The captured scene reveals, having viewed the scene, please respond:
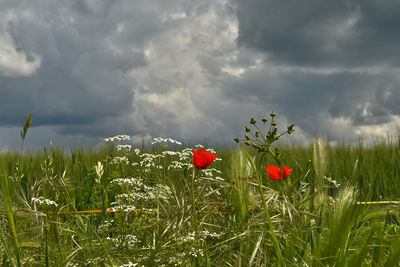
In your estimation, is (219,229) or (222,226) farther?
(219,229)

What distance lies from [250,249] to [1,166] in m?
1.12

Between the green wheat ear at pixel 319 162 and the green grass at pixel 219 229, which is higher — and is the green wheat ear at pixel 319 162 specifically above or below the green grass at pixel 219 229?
above

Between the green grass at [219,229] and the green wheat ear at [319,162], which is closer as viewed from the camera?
the green grass at [219,229]

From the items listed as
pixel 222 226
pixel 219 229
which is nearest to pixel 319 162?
pixel 222 226

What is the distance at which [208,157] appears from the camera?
1.75 metres

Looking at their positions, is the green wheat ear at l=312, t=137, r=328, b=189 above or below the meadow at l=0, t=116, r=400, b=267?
above

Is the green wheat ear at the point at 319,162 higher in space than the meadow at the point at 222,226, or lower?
higher

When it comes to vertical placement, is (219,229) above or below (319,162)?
below

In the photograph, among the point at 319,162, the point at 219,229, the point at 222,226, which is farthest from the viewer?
the point at 219,229

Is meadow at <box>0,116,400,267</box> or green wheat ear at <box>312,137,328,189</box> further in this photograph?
green wheat ear at <box>312,137,328,189</box>

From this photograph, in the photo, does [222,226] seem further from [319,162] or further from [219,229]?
[319,162]

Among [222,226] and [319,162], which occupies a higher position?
[319,162]

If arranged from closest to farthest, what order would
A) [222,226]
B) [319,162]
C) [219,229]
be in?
[319,162], [222,226], [219,229]

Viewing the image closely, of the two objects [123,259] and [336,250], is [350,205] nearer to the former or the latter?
[336,250]
